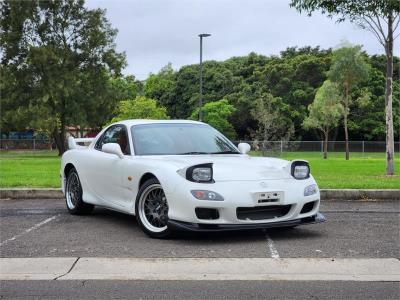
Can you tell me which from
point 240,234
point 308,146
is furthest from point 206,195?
point 308,146

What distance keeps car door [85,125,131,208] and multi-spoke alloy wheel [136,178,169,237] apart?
56 centimetres

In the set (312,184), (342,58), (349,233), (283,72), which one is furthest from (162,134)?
(283,72)

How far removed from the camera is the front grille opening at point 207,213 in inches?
234

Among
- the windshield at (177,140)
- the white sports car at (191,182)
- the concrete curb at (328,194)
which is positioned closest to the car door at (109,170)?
the white sports car at (191,182)

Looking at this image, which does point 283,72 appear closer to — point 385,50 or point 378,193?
point 385,50

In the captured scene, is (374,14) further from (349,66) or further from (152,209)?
(349,66)

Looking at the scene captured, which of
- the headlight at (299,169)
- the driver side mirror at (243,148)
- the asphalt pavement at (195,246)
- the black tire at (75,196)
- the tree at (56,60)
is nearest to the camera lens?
the asphalt pavement at (195,246)

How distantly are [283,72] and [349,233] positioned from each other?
5549 cm

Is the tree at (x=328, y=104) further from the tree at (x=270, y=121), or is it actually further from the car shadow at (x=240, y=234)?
the car shadow at (x=240, y=234)

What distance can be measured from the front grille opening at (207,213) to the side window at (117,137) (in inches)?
64.7

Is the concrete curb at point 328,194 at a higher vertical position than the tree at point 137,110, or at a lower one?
lower

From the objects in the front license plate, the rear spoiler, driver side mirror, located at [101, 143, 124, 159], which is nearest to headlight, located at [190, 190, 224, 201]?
the front license plate

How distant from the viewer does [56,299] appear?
4152 mm

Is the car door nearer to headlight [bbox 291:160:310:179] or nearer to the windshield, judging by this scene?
the windshield
